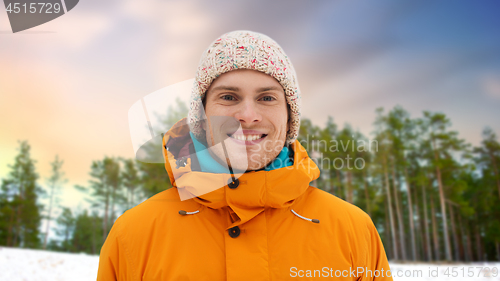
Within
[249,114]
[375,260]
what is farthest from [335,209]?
[249,114]

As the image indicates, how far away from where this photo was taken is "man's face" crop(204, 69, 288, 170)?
180cm

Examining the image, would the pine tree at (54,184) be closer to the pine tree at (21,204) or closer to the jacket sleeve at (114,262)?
the pine tree at (21,204)

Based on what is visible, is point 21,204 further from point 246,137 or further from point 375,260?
point 375,260

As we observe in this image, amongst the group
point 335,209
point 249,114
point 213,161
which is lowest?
point 335,209

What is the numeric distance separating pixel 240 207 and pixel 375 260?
3.60ft

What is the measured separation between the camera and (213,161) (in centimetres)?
182

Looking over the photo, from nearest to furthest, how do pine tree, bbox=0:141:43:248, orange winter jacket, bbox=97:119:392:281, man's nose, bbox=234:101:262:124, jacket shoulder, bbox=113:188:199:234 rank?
orange winter jacket, bbox=97:119:392:281, jacket shoulder, bbox=113:188:199:234, man's nose, bbox=234:101:262:124, pine tree, bbox=0:141:43:248

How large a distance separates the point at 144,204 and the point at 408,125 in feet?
91.4

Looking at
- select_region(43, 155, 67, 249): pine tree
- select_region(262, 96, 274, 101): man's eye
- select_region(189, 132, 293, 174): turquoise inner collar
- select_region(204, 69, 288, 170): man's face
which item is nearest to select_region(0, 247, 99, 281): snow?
select_region(189, 132, 293, 174): turquoise inner collar

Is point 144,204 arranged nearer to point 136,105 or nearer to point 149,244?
point 149,244

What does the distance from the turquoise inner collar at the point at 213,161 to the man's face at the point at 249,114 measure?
0.05 m

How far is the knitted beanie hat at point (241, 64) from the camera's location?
1904 mm

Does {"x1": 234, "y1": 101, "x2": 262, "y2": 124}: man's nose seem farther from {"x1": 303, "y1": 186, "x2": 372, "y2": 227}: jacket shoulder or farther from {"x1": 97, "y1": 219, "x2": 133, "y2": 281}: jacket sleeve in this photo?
{"x1": 97, "y1": 219, "x2": 133, "y2": 281}: jacket sleeve

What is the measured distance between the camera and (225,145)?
6.02 ft
